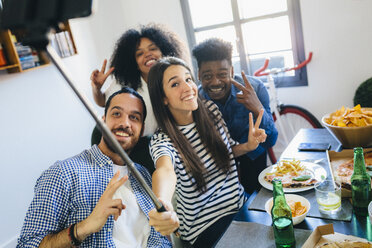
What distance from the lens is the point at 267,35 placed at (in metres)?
3.36

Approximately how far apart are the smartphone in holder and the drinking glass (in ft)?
1.61

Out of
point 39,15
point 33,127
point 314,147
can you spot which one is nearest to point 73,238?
point 39,15

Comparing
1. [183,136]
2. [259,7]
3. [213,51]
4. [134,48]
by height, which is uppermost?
[259,7]

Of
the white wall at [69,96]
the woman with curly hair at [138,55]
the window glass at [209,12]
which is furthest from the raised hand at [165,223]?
the window glass at [209,12]

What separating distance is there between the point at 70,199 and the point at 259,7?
2737 millimetres

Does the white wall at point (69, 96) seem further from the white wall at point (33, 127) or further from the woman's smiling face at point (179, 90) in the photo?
the woman's smiling face at point (179, 90)

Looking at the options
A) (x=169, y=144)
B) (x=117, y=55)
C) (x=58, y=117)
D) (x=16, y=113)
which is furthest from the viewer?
(x=58, y=117)

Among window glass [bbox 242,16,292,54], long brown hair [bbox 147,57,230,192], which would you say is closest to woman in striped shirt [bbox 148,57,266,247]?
long brown hair [bbox 147,57,230,192]

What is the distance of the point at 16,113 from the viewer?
2930 mm

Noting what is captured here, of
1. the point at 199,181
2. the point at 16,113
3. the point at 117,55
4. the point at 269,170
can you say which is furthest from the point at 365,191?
the point at 16,113

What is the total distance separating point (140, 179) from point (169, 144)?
3.11ft

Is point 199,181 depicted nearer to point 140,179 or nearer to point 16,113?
point 140,179

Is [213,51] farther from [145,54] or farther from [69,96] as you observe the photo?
[69,96]

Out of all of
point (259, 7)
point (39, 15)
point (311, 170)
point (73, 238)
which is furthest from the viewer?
point (259, 7)
